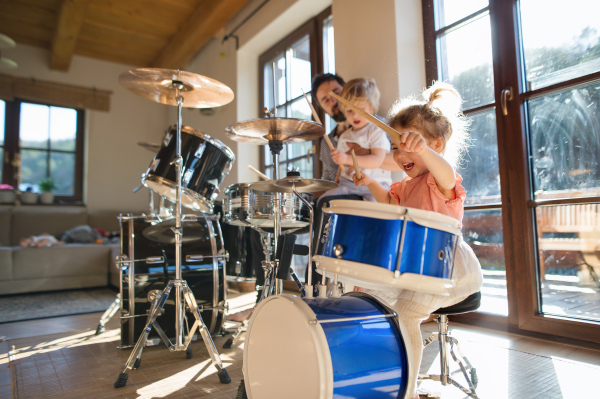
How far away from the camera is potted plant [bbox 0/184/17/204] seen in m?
4.72

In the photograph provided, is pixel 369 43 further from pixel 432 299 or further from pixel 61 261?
pixel 61 261

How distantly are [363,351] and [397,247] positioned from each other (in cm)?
26

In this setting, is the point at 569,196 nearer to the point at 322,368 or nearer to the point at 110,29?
the point at 322,368

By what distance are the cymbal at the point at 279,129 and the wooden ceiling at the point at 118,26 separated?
258 centimetres

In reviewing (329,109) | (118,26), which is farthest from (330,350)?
(118,26)

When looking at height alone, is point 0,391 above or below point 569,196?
below

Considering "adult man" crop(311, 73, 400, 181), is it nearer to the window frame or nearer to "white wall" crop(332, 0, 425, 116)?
"white wall" crop(332, 0, 425, 116)

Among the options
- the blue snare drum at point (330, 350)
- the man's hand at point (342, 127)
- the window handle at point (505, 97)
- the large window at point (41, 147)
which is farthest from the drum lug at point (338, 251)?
the large window at point (41, 147)

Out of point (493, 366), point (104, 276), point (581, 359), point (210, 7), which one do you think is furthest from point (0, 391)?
point (210, 7)

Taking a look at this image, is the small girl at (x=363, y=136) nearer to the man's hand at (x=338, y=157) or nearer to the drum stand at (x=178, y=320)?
the man's hand at (x=338, y=157)

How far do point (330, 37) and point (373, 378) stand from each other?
2.90m

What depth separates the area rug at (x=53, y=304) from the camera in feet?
9.12

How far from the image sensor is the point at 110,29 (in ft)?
15.5

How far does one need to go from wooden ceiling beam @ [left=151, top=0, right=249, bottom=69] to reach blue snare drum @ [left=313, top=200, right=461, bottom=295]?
3.49 meters
